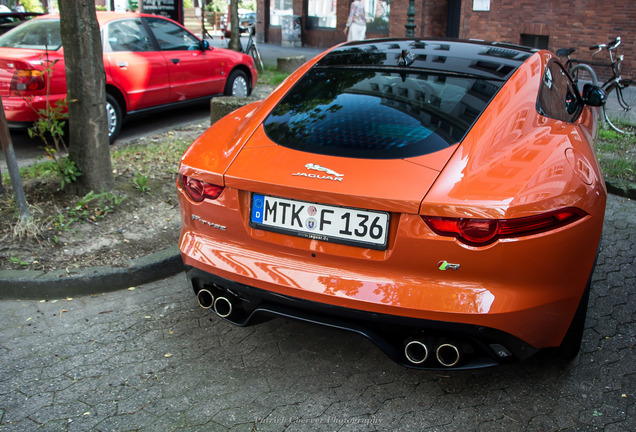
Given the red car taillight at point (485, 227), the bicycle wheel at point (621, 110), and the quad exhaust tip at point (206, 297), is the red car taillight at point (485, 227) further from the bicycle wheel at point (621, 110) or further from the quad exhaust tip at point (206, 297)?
the bicycle wheel at point (621, 110)

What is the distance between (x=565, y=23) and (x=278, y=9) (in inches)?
548

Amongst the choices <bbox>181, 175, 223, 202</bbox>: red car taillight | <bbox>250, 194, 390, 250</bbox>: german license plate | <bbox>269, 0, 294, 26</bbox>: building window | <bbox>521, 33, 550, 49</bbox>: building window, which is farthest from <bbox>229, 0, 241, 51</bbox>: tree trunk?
<bbox>250, 194, 390, 250</bbox>: german license plate

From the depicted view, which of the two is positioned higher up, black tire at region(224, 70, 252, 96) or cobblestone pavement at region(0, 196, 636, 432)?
black tire at region(224, 70, 252, 96)

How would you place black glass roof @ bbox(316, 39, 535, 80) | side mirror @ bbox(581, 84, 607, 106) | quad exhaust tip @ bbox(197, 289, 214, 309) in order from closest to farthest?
quad exhaust tip @ bbox(197, 289, 214, 309), black glass roof @ bbox(316, 39, 535, 80), side mirror @ bbox(581, 84, 607, 106)

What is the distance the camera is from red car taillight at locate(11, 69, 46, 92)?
6.73m

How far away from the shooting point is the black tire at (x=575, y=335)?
116 inches

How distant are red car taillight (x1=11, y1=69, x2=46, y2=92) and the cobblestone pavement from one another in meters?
3.76

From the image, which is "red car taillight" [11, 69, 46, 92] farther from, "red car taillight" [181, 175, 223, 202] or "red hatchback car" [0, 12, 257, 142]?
"red car taillight" [181, 175, 223, 202]

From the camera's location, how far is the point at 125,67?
7.81 m

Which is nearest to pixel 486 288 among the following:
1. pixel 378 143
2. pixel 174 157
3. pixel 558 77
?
pixel 378 143

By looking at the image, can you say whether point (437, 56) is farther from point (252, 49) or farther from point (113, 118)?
point (252, 49)

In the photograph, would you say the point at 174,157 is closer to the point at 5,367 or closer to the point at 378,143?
the point at 5,367

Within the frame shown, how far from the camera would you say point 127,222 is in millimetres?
4859

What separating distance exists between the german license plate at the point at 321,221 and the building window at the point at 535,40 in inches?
571
